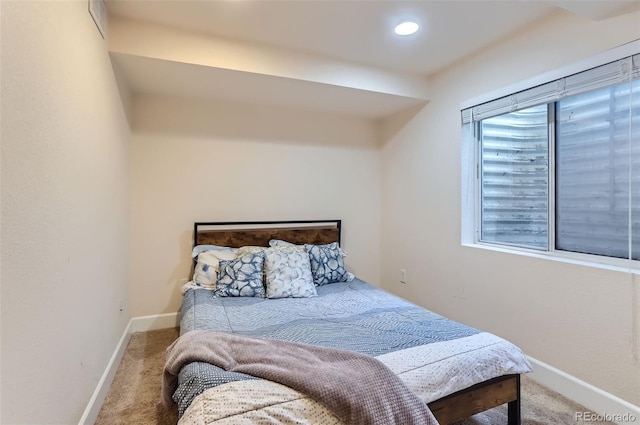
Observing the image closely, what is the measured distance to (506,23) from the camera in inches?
85.4

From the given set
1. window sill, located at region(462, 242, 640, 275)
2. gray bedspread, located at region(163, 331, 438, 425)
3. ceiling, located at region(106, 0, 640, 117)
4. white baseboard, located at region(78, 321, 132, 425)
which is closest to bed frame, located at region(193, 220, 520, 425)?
gray bedspread, located at region(163, 331, 438, 425)

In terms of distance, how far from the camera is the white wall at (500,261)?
1790mm

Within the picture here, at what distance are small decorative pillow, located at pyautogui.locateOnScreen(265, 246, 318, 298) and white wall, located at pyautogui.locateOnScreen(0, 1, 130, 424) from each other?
3.70 feet

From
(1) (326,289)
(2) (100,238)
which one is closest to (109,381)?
(2) (100,238)

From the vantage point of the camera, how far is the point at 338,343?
5.37ft

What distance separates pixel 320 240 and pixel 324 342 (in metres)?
1.83

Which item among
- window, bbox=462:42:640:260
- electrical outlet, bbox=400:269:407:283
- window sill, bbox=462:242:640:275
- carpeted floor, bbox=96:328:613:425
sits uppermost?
window, bbox=462:42:640:260

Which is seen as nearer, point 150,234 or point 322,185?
point 150,234

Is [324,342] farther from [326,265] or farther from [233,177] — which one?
[233,177]

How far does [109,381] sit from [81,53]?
1.95m

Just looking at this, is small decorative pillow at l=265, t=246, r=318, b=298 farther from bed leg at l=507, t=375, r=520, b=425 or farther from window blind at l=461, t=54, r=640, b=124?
window blind at l=461, t=54, r=640, b=124

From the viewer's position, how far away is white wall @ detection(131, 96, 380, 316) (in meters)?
2.92

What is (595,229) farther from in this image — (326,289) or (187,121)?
(187,121)

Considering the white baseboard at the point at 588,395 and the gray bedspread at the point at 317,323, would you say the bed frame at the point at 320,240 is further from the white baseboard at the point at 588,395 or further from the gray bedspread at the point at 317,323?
the white baseboard at the point at 588,395
